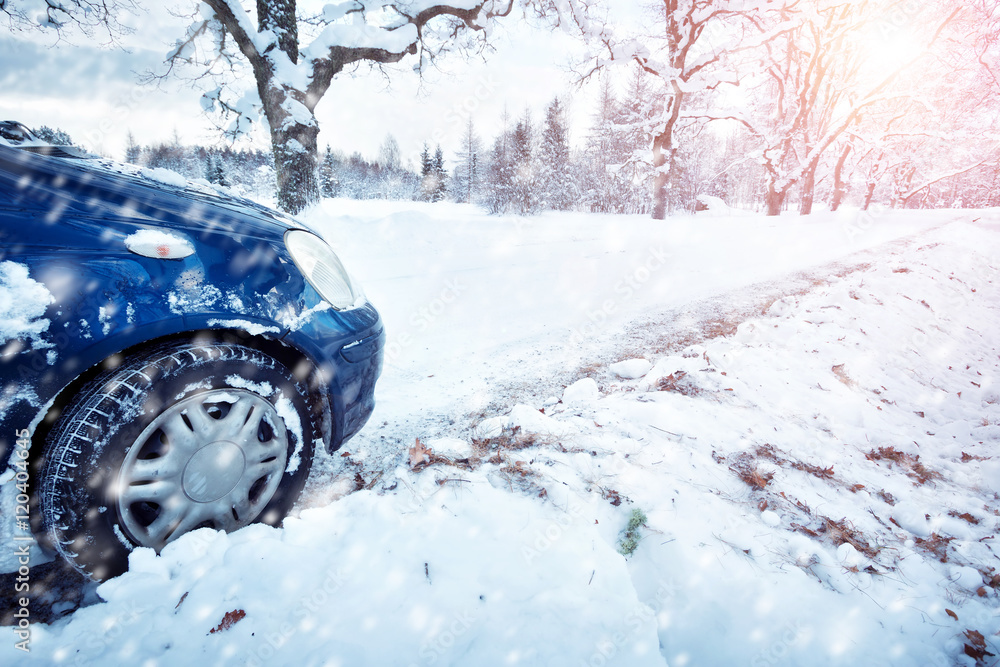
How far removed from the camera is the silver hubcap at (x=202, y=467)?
1.39 m

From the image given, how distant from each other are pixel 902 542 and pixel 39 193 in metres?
3.61

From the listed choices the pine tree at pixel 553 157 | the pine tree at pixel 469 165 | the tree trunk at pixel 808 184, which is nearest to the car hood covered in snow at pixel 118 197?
the tree trunk at pixel 808 184

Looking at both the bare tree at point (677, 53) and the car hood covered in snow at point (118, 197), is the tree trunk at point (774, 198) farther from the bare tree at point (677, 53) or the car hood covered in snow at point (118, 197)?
the car hood covered in snow at point (118, 197)

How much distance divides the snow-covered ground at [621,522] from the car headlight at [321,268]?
92 cm

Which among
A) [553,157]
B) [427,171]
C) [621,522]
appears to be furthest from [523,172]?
[427,171]

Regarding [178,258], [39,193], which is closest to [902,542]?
[178,258]

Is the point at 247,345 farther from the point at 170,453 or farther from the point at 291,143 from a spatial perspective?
the point at 291,143

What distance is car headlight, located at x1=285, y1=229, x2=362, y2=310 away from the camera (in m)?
1.86

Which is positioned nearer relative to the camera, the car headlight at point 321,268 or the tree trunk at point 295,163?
the car headlight at point 321,268

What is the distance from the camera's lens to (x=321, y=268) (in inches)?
77.5

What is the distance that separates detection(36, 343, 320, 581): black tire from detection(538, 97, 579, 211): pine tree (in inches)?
1118

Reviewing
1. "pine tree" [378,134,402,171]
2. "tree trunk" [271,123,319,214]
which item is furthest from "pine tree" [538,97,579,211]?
"pine tree" [378,134,402,171]

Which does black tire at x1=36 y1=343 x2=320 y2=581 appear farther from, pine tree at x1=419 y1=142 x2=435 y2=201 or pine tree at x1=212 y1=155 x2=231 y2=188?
pine tree at x1=419 y1=142 x2=435 y2=201

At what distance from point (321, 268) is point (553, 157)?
3062 centimetres
